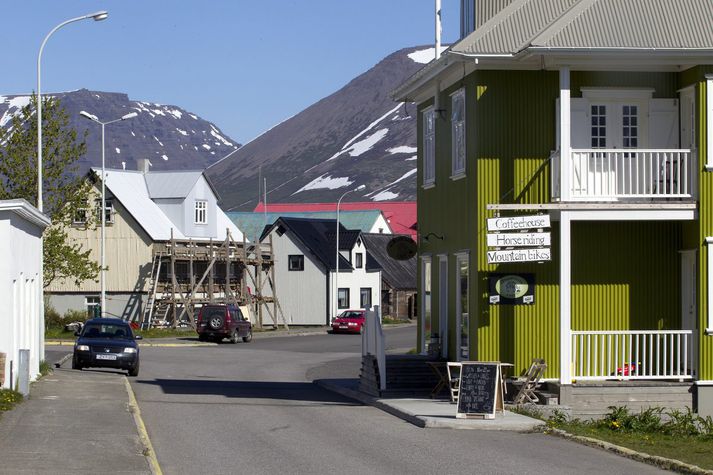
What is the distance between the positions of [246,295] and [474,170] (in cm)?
5284

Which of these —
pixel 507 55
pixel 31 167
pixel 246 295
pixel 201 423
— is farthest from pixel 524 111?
pixel 246 295

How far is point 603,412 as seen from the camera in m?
23.3

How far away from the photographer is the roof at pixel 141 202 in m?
74.2

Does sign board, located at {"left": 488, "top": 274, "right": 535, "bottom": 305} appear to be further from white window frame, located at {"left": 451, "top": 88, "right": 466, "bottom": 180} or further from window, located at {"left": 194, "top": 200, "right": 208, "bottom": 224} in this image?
window, located at {"left": 194, "top": 200, "right": 208, "bottom": 224}

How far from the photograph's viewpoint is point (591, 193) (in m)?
24.4

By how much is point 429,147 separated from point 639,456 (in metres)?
13.9

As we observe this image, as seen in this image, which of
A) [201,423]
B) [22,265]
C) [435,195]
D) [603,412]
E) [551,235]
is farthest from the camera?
[435,195]

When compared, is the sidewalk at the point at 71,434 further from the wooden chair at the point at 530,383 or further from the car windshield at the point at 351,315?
the car windshield at the point at 351,315

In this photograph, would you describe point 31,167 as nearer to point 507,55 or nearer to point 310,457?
point 507,55

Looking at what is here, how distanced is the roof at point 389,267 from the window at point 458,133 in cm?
6133

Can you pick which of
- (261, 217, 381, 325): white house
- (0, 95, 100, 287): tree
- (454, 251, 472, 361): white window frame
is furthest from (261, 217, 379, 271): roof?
(454, 251, 472, 361): white window frame

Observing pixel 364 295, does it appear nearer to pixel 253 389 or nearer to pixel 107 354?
pixel 107 354

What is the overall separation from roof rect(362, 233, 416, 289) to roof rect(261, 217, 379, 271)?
6.52 ft

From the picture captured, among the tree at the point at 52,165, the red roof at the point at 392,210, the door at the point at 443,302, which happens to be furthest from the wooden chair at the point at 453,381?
the red roof at the point at 392,210
